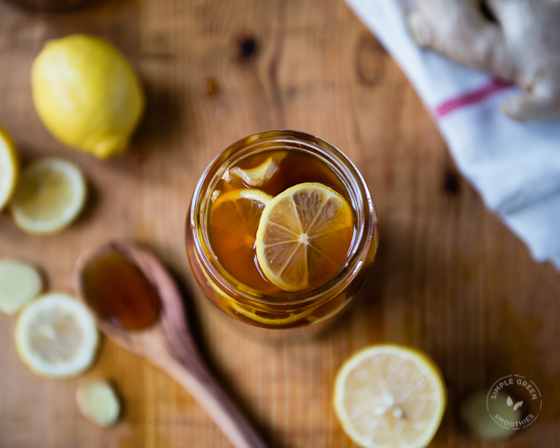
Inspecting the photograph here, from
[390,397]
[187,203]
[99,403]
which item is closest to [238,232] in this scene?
[187,203]

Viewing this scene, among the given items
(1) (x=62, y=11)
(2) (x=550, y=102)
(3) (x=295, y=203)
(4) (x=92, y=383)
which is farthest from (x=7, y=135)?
(2) (x=550, y=102)

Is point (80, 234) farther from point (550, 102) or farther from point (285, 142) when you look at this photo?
point (550, 102)

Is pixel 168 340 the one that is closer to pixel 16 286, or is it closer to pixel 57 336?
pixel 57 336

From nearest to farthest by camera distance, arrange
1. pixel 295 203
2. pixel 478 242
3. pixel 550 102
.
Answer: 1. pixel 295 203
2. pixel 550 102
3. pixel 478 242

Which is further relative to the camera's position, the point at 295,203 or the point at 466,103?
the point at 466,103

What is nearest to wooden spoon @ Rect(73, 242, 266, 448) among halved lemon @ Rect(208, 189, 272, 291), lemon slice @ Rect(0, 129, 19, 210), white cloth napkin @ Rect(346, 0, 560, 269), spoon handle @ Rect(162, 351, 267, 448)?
spoon handle @ Rect(162, 351, 267, 448)

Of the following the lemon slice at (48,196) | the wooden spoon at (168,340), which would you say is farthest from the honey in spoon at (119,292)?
the lemon slice at (48,196)

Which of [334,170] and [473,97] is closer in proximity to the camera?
[334,170]
